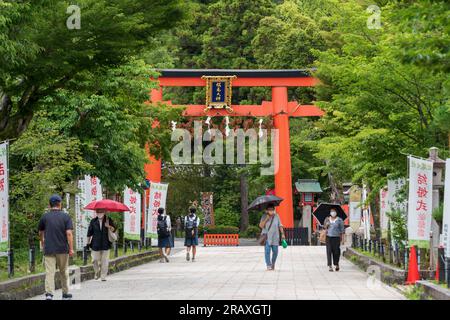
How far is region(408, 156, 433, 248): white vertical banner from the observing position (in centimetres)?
1978

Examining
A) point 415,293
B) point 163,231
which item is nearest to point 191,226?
point 163,231

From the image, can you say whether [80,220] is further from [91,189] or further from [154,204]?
[154,204]

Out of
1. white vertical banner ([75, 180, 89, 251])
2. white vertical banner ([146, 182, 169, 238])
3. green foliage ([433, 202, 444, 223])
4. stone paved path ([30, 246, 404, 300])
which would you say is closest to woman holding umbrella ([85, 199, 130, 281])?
stone paved path ([30, 246, 404, 300])

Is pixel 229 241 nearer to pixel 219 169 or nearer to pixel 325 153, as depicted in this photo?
pixel 219 169

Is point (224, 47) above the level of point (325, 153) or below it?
above

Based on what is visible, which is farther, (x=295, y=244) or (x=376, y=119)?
(x=295, y=244)

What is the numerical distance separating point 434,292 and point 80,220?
15654 mm

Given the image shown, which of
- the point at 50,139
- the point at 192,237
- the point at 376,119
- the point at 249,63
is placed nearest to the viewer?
the point at 376,119

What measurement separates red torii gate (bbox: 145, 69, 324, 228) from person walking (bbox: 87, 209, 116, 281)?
2524 centimetres

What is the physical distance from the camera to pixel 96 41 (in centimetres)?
1773

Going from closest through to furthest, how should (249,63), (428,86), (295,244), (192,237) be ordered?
(428,86) → (192,237) → (295,244) → (249,63)

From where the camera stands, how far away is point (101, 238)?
20.9 m

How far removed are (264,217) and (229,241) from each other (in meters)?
30.6

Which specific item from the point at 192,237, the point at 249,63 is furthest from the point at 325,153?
the point at 249,63
